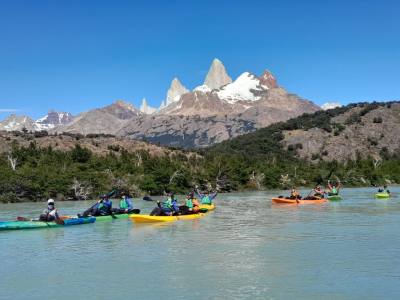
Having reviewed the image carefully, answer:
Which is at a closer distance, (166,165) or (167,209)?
(167,209)

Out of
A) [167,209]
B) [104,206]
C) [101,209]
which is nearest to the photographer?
[167,209]

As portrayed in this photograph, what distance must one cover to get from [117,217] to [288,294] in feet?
82.0

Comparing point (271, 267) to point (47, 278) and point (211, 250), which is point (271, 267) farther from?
point (47, 278)

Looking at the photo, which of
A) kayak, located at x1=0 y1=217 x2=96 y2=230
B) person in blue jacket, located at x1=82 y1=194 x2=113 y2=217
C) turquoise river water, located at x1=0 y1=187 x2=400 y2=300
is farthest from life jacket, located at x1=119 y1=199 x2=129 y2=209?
kayak, located at x1=0 y1=217 x2=96 y2=230

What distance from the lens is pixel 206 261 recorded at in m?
21.8

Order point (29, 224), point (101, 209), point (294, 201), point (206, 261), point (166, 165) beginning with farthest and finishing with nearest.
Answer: point (166, 165), point (294, 201), point (101, 209), point (29, 224), point (206, 261)

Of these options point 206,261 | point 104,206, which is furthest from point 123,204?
point 206,261

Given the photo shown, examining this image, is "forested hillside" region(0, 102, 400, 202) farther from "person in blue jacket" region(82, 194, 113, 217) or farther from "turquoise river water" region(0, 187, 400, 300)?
"turquoise river water" region(0, 187, 400, 300)

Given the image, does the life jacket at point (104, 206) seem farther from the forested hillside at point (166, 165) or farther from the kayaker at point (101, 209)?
the forested hillside at point (166, 165)

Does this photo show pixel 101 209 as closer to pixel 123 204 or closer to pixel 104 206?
pixel 104 206

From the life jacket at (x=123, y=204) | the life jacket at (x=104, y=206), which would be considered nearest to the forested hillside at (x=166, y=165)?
the life jacket at (x=123, y=204)

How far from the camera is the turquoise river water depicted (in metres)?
17.2

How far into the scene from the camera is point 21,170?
230 ft

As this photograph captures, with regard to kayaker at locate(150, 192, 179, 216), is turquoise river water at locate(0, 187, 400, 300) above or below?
below
